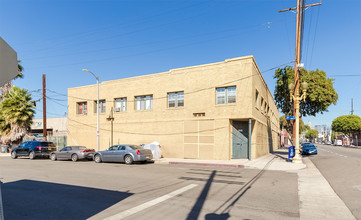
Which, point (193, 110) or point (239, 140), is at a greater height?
point (193, 110)

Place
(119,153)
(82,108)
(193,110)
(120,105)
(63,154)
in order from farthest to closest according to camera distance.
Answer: (82,108) → (120,105) → (193,110) → (63,154) → (119,153)

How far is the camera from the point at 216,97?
20.0 m

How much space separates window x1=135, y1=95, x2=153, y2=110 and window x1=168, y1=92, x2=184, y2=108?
2.22m

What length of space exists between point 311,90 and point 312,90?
220mm

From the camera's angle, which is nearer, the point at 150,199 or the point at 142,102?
the point at 150,199

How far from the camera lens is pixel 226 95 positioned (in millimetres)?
19547

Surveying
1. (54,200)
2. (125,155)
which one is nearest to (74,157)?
(125,155)

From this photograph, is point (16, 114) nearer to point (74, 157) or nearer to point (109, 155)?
point (74, 157)

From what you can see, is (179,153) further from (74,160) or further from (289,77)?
(289,77)

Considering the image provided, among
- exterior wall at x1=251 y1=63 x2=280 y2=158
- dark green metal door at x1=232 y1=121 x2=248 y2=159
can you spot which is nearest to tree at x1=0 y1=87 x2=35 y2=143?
dark green metal door at x1=232 y1=121 x2=248 y2=159

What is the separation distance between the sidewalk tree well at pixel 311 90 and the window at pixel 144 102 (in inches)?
649

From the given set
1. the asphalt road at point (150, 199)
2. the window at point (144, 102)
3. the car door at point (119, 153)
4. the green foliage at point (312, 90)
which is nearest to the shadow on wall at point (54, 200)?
the asphalt road at point (150, 199)

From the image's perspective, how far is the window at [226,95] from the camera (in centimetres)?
1931

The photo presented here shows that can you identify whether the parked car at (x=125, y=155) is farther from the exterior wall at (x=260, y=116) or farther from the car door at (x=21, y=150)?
the car door at (x=21, y=150)
